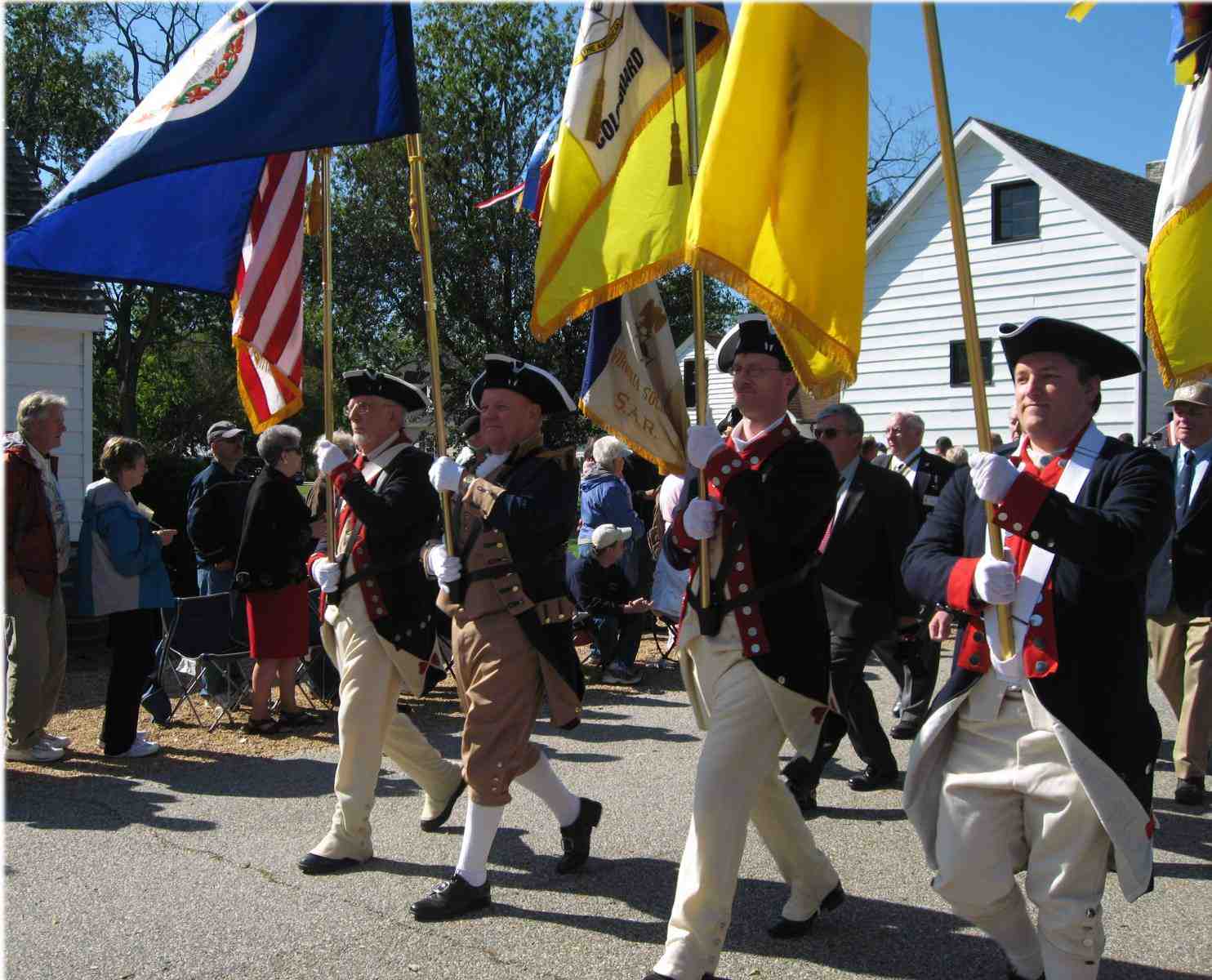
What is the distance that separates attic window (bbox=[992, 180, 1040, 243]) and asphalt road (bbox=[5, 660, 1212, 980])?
13334mm

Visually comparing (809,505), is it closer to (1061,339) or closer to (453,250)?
(1061,339)

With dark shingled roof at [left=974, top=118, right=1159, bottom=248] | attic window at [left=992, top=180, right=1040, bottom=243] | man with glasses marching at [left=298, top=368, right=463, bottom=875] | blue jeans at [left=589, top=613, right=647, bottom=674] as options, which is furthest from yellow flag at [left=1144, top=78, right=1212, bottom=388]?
attic window at [left=992, top=180, right=1040, bottom=243]

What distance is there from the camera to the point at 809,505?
4.25 meters

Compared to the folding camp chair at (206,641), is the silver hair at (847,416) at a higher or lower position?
higher

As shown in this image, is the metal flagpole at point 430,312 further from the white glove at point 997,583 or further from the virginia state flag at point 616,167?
the white glove at point 997,583

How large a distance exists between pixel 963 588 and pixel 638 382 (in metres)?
1.88

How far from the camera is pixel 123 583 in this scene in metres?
7.23

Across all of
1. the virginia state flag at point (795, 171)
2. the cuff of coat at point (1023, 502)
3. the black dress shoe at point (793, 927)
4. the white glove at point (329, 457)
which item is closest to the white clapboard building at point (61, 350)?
the white glove at point (329, 457)

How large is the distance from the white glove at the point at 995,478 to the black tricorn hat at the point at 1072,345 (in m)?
0.45

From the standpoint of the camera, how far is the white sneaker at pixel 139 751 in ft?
A: 23.8

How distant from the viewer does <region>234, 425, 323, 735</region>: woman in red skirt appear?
7887 millimetres

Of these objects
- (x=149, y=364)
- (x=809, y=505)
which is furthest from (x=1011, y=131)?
(x=149, y=364)

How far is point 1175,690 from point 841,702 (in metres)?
2.02

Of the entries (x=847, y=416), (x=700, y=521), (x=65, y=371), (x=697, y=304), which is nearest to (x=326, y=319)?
(x=697, y=304)
